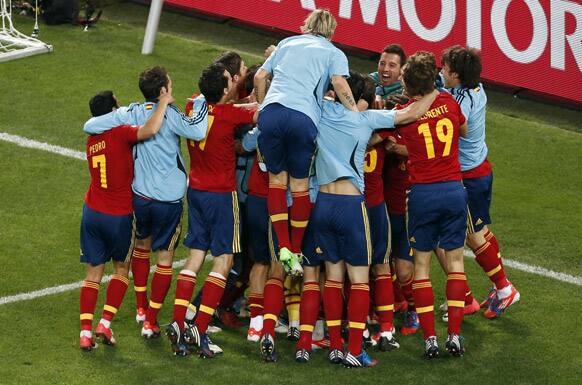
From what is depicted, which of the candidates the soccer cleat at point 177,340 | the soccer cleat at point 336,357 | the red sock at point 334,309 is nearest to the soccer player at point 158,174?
the soccer cleat at point 177,340

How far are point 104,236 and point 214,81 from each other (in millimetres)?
1374

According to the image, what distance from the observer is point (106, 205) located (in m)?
9.71

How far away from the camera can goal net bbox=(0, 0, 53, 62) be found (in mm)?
16656

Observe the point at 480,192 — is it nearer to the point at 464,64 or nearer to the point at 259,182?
the point at 464,64

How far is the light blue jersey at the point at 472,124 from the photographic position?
1026cm

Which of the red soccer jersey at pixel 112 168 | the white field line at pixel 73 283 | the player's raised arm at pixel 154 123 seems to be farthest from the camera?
the white field line at pixel 73 283

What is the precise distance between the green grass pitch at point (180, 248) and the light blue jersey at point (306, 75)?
5.96 feet

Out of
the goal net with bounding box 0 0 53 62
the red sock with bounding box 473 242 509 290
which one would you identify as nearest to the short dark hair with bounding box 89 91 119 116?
the red sock with bounding box 473 242 509 290

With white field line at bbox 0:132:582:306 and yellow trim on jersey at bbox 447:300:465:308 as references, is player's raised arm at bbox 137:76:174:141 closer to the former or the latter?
white field line at bbox 0:132:582:306

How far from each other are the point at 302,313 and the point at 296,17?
7.86 m

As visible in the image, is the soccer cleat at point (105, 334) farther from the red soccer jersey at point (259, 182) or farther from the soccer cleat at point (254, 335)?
the red soccer jersey at point (259, 182)

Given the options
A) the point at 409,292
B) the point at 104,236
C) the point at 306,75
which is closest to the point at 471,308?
the point at 409,292

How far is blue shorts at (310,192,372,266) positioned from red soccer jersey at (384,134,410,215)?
85 centimetres

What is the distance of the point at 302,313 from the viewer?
972 cm
